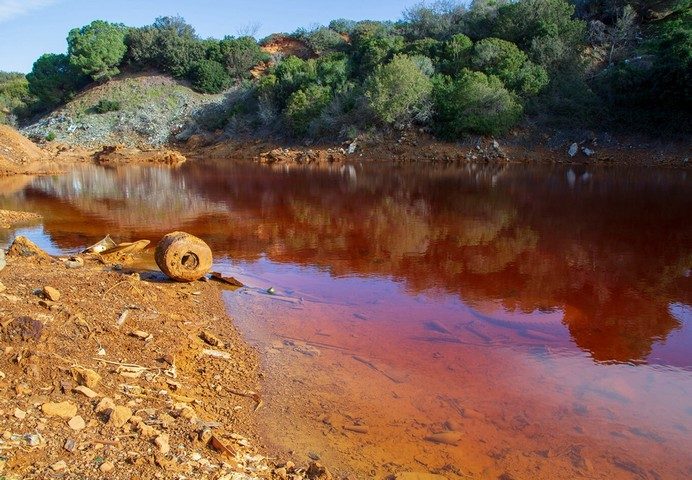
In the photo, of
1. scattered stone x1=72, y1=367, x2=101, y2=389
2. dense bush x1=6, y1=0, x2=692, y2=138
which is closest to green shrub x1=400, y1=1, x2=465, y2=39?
dense bush x1=6, y1=0, x2=692, y2=138

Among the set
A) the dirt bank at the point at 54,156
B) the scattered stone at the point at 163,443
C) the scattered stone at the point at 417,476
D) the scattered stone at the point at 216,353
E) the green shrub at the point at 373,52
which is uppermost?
the green shrub at the point at 373,52

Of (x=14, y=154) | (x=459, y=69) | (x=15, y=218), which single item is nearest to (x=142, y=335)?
(x=15, y=218)

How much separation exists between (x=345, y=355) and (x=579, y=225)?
9.92 metres

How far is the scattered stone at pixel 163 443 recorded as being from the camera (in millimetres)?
4023

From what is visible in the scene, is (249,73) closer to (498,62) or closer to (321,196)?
(498,62)

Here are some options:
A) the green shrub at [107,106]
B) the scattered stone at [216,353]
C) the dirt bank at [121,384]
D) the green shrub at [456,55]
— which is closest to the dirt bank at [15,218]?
the dirt bank at [121,384]

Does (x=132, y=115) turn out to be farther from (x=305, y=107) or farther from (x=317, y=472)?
(x=317, y=472)

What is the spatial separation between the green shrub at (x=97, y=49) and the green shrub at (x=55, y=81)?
Answer: 197cm

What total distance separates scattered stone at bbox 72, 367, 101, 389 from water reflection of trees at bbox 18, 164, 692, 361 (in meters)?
5.40

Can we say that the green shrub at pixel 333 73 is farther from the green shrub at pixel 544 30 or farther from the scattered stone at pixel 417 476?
the scattered stone at pixel 417 476

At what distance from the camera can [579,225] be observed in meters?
14.2

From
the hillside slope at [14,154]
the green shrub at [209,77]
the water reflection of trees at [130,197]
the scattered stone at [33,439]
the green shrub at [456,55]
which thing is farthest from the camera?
the green shrub at [209,77]

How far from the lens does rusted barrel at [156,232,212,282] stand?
8.49 m

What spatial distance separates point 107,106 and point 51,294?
47.2 metres
